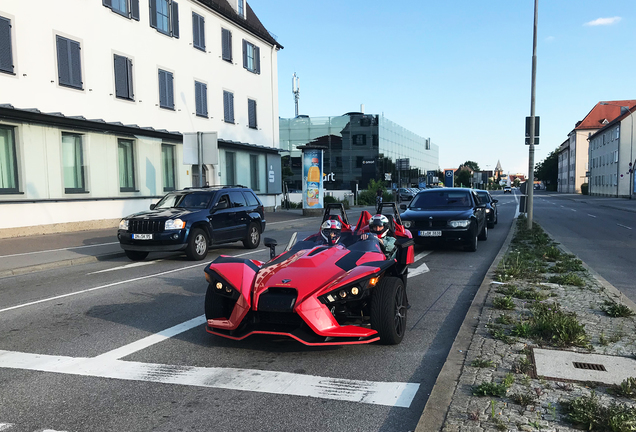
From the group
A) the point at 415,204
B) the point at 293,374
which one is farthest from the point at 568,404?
the point at 415,204

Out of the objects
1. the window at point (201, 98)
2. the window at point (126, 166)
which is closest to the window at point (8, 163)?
the window at point (126, 166)

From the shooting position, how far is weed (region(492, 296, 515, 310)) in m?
6.11

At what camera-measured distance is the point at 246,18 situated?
105ft

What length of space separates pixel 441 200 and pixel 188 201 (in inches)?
263

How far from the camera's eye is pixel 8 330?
5.81 m

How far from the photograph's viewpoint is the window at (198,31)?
85.3 ft

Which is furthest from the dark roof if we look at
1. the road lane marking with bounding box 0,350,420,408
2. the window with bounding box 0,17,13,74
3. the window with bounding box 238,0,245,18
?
the road lane marking with bounding box 0,350,420,408

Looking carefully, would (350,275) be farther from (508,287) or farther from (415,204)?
(415,204)

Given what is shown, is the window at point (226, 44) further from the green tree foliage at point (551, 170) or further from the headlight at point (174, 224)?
the green tree foliage at point (551, 170)

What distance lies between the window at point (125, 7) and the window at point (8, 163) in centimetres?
697

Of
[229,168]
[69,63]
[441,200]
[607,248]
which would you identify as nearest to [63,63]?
[69,63]

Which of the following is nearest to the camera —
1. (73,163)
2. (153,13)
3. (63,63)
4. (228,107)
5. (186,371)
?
(186,371)

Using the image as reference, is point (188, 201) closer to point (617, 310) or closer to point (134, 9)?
point (617, 310)

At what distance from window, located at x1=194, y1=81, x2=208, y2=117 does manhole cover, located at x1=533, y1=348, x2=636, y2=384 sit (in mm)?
24200
